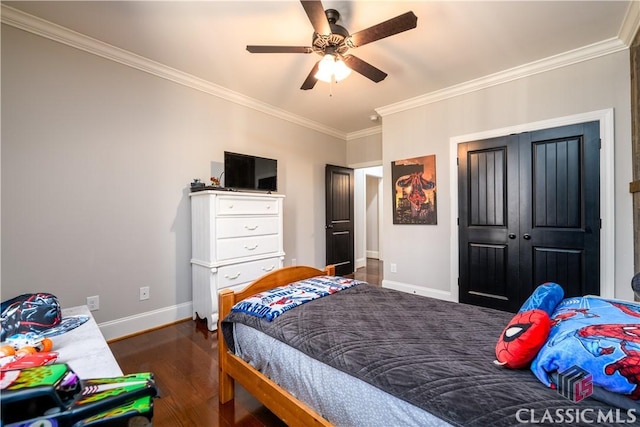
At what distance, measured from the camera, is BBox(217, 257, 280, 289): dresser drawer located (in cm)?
279

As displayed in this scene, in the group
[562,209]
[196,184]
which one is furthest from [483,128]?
[196,184]

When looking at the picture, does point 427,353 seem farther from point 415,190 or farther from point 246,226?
point 415,190

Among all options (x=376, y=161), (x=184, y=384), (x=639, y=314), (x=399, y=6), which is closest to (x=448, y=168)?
(x=376, y=161)

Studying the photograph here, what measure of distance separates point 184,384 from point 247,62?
2815 millimetres

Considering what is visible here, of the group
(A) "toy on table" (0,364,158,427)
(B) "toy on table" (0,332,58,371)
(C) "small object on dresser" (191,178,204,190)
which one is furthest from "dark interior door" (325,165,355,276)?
(A) "toy on table" (0,364,158,427)

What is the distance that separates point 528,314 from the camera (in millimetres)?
1052

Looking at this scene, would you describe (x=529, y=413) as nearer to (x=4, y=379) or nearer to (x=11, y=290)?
(x=4, y=379)

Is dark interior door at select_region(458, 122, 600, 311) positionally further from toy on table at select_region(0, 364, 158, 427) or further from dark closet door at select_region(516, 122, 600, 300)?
toy on table at select_region(0, 364, 158, 427)

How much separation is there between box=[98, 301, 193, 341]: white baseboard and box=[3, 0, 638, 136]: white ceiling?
2525 mm

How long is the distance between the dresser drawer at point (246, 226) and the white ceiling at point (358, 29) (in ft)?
5.19

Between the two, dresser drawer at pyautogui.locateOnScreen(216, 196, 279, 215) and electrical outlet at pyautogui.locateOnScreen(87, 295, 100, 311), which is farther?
dresser drawer at pyautogui.locateOnScreen(216, 196, 279, 215)

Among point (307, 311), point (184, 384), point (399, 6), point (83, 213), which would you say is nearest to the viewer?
point (307, 311)

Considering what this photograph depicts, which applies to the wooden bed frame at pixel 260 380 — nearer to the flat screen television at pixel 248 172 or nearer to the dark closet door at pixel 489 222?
the flat screen television at pixel 248 172

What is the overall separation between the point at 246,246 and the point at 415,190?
2.28 metres
